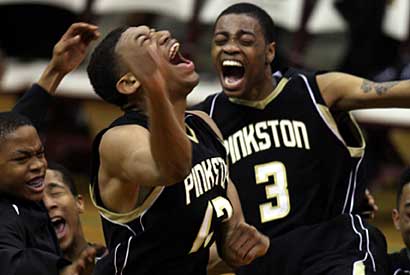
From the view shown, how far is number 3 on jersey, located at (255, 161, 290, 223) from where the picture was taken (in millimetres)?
6738

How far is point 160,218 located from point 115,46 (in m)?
0.70

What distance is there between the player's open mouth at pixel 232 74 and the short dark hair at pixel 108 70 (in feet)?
3.78

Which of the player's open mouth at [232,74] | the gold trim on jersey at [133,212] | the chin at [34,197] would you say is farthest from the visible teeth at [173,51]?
the player's open mouth at [232,74]

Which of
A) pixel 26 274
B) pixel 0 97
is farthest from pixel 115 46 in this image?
pixel 0 97

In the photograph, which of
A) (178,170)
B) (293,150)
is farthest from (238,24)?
(178,170)

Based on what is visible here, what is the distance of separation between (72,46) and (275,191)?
1.19 meters

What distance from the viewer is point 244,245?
5.68 meters

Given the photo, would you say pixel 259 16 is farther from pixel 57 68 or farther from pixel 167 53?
pixel 167 53

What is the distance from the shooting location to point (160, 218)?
5.54 m

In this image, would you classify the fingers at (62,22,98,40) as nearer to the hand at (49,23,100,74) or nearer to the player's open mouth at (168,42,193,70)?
the hand at (49,23,100,74)

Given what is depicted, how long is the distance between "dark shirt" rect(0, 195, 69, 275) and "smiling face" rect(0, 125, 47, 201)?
58 millimetres

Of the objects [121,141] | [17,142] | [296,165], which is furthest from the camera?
[296,165]

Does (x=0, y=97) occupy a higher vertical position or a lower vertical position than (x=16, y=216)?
lower

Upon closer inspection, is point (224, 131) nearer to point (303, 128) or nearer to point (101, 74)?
point (303, 128)
